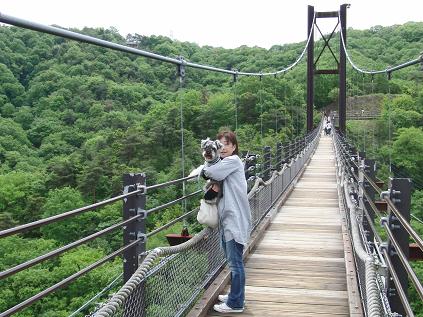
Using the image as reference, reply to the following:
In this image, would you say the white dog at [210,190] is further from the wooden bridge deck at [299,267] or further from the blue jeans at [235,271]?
the wooden bridge deck at [299,267]

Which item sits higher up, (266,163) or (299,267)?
(266,163)

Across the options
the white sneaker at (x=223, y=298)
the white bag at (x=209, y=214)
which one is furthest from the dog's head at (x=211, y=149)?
the white sneaker at (x=223, y=298)

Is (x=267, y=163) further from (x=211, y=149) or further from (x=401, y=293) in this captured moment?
(x=401, y=293)

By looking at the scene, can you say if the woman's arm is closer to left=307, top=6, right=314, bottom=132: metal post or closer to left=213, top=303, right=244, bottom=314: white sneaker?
left=213, top=303, right=244, bottom=314: white sneaker

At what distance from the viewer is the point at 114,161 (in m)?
35.8

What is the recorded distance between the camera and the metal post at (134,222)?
8.47 ft

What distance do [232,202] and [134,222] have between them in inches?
24.9

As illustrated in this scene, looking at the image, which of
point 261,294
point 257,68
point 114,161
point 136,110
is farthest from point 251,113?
point 261,294

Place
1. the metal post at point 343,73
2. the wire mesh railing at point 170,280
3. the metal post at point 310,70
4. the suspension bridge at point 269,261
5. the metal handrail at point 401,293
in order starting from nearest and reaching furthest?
the metal handrail at point 401,293 → the suspension bridge at point 269,261 → the wire mesh railing at point 170,280 → the metal post at point 343,73 → the metal post at point 310,70

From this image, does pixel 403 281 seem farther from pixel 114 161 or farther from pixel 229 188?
pixel 114 161

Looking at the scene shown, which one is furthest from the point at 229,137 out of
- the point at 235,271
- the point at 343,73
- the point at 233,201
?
the point at 343,73

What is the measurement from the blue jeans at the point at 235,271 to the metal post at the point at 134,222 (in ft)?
2.11

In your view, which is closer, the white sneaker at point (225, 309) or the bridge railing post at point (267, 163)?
the white sneaker at point (225, 309)

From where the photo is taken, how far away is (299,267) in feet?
14.3
